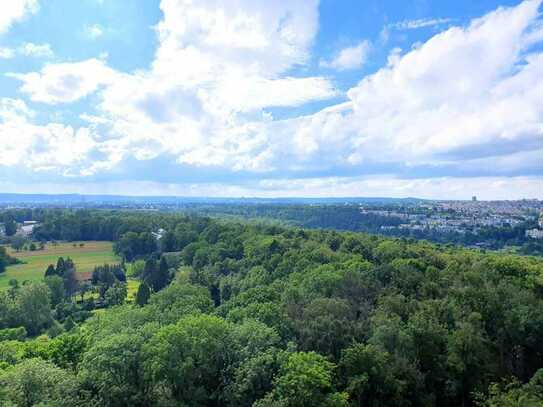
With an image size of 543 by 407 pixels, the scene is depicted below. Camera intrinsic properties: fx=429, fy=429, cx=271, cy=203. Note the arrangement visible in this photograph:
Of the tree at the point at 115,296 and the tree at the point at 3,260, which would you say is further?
the tree at the point at 3,260

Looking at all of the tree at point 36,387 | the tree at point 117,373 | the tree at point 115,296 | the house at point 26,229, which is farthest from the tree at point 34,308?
the house at point 26,229

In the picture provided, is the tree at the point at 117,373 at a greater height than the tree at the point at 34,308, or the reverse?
the tree at the point at 117,373

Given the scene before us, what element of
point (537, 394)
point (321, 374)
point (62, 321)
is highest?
point (321, 374)

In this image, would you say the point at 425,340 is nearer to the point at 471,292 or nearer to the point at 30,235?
the point at 471,292

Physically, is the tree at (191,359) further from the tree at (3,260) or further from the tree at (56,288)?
the tree at (3,260)

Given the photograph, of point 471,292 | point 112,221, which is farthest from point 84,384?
point 112,221

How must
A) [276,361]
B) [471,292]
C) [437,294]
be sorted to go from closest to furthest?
[276,361] → [471,292] → [437,294]

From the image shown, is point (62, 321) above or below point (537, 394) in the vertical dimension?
below

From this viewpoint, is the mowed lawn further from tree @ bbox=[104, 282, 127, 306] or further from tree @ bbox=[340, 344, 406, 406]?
tree @ bbox=[340, 344, 406, 406]
